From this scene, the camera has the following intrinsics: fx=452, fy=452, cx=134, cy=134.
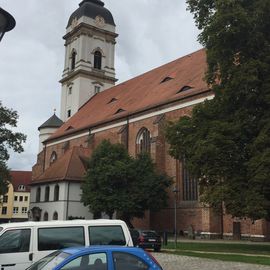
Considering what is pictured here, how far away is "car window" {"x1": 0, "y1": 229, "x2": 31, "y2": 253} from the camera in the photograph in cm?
968

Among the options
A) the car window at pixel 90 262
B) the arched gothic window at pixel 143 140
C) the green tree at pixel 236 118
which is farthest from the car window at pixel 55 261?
the arched gothic window at pixel 143 140

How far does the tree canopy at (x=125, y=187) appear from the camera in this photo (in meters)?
34.7

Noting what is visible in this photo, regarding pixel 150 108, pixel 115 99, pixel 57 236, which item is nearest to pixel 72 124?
pixel 115 99

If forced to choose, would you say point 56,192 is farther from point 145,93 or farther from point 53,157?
point 145,93

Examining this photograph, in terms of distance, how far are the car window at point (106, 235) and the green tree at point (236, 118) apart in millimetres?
10904

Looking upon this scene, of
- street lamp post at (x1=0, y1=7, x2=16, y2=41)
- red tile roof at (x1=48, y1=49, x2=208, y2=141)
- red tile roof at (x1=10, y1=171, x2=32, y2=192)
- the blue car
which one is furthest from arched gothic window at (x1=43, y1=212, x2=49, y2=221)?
red tile roof at (x1=10, y1=171, x2=32, y2=192)

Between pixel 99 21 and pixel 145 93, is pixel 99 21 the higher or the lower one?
the higher one

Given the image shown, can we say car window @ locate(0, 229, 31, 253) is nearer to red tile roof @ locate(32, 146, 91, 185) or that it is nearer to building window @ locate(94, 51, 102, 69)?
red tile roof @ locate(32, 146, 91, 185)

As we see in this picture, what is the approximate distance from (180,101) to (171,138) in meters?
11.9

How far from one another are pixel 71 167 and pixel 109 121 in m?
5.84

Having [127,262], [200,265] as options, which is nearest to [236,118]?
[200,265]

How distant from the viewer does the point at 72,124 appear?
174 feet

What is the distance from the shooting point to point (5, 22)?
15.5 ft

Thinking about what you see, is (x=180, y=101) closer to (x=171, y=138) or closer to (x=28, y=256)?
(x=171, y=138)
